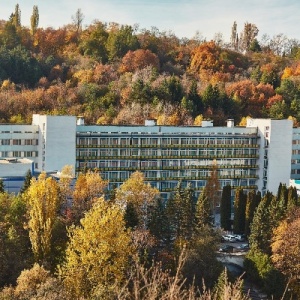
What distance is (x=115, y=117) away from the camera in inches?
1666

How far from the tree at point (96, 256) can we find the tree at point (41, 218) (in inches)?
62.2

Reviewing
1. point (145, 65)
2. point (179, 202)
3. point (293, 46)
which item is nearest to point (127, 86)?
point (145, 65)

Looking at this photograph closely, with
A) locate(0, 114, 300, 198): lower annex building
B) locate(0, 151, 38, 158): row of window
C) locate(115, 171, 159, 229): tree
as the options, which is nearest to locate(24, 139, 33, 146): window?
locate(0, 114, 300, 198): lower annex building

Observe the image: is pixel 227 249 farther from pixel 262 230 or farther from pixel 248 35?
pixel 248 35

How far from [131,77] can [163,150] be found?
19.0 metres

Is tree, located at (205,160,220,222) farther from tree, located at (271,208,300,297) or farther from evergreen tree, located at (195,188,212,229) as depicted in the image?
tree, located at (271,208,300,297)

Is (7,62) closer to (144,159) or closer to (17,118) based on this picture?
(17,118)

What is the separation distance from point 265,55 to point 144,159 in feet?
124

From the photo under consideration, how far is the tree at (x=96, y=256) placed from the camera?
16578mm

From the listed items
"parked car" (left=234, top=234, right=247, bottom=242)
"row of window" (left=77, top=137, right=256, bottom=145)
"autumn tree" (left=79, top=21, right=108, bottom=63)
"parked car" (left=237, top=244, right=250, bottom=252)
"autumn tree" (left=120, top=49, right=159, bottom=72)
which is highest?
"autumn tree" (left=79, top=21, right=108, bottom=63)

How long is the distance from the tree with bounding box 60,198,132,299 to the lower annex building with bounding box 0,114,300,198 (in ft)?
41.1

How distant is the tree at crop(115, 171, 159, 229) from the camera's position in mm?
23156

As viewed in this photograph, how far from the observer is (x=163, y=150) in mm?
33062

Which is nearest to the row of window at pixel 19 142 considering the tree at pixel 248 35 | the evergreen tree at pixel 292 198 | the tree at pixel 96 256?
the tree at pixel 96 256
